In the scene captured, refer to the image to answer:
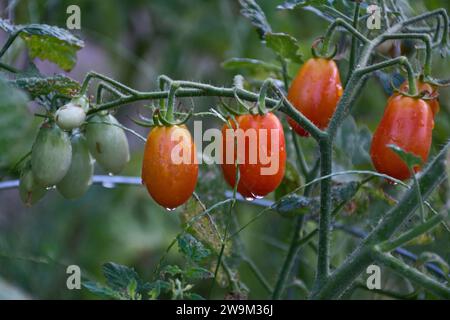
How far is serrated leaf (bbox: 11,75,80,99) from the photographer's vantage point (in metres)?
0.71

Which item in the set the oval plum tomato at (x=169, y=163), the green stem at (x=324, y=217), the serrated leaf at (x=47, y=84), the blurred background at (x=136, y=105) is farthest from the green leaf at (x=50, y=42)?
the blurred background at (x=136, y=105)

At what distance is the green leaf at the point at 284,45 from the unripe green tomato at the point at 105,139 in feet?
0.66

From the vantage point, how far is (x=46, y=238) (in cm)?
168

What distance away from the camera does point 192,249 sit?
68 cm

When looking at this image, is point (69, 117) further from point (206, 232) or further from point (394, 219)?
point (394, 219)

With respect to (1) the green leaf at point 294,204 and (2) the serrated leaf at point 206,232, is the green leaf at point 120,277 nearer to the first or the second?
(2) the serrated leaf at point 206,232

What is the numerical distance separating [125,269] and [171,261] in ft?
3.93

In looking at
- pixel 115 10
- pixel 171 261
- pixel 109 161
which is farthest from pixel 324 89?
pixel 115 10

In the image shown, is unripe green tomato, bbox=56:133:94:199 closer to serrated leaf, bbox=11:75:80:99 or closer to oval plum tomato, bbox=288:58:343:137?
serrated leaf, bbox=11:75:80:99

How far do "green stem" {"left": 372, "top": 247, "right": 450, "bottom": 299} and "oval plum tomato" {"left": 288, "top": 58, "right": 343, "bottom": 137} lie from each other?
169 millimetres

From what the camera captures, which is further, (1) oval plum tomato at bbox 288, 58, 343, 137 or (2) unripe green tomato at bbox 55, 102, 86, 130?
(1) oval plum tomato at bbox 288, 58, 343, 137

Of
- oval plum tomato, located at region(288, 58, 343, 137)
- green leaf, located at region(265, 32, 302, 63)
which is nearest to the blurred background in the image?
green leaf, located at region(265, 32, 302, 63)

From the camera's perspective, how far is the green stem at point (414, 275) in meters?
0.61

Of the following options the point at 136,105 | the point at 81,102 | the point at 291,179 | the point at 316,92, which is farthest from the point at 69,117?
the point at 136,105
